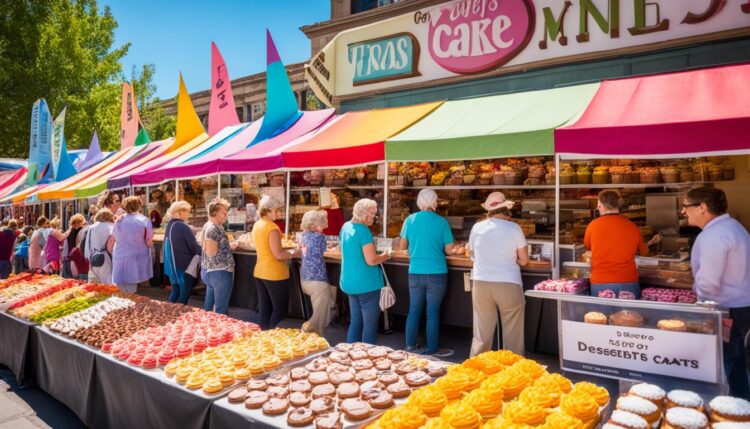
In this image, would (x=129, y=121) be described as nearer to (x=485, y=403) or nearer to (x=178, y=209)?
(x=178, y=209)

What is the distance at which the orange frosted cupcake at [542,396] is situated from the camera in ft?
8.31

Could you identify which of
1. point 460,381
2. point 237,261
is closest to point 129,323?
point 460,381

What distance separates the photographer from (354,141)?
763 centimetres

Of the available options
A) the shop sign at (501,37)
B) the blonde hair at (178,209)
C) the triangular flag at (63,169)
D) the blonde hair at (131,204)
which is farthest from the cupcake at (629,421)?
the triangular flag at (63,169)

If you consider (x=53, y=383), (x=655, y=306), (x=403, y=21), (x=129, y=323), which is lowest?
(x=53, y=383)

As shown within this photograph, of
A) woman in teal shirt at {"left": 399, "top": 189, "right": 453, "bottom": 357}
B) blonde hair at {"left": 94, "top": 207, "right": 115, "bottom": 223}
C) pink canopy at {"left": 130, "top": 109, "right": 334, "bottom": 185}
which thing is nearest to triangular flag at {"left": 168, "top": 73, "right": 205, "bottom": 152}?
pink canopy at {"left": 130, "top": 109, "right": 334, "bottom": 185}

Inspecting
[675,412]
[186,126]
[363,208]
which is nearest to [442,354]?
[363,208]

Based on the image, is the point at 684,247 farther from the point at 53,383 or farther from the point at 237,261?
the point at 53,383

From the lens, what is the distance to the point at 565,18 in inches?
334

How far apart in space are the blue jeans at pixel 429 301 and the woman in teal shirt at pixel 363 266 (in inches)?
18.7

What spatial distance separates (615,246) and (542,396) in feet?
8.28

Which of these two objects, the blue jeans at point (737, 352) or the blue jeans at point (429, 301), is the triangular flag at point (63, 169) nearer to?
the blue jeans at point (429, 301)

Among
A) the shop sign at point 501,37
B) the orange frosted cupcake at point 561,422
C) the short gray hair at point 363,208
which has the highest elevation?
the shop sign at point 501,37

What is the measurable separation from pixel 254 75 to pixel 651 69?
1997 cm
